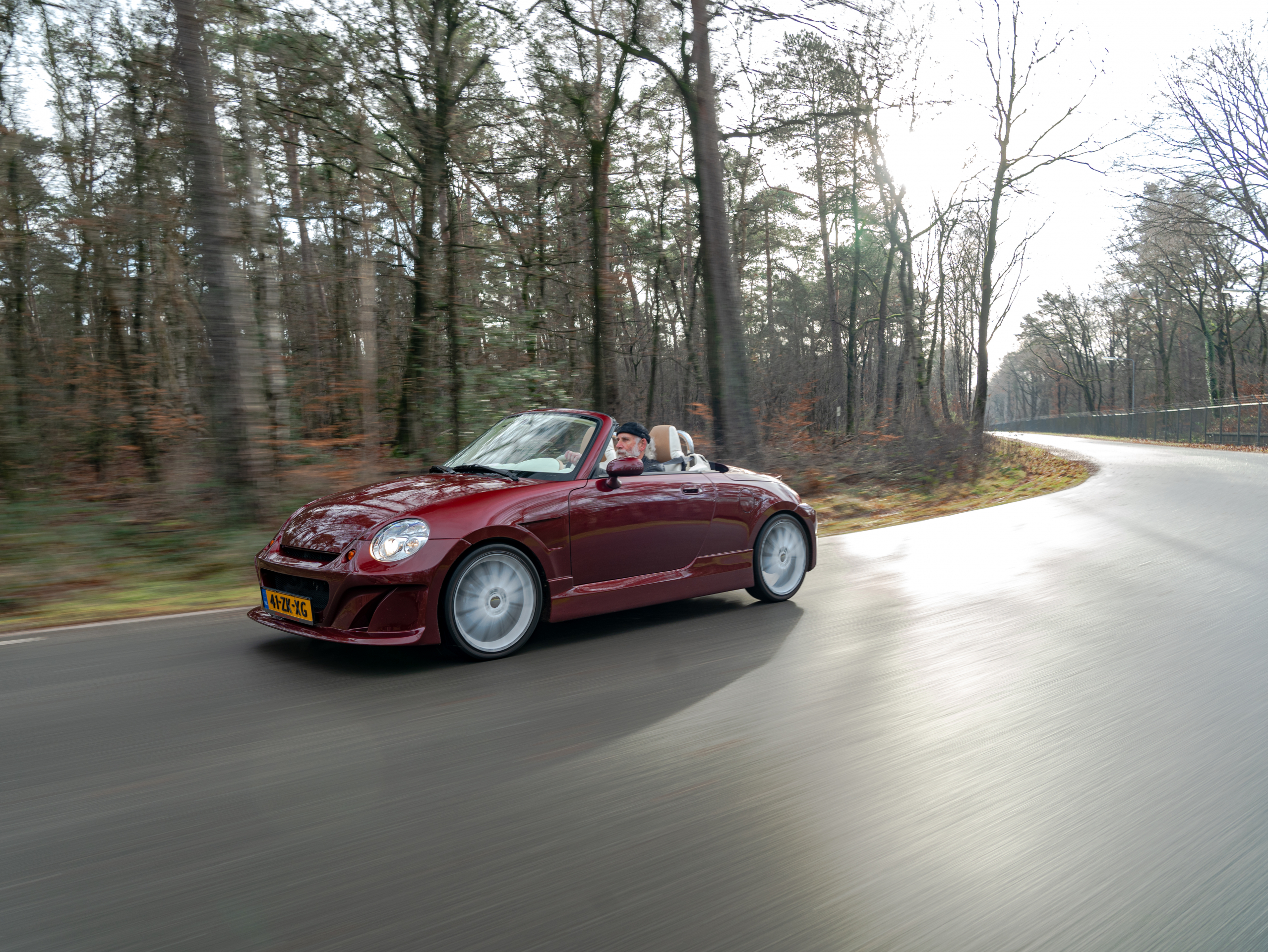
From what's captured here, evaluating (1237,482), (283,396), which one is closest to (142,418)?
(283,396)

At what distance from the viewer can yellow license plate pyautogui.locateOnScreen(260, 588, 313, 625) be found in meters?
4.63

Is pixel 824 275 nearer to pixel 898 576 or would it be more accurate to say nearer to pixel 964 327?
pixel 964 327

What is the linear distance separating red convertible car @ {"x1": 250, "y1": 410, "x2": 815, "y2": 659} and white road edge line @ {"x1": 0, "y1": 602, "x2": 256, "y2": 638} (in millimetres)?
1446

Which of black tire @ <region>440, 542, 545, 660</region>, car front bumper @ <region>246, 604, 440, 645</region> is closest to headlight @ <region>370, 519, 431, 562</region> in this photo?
black tire @ <region>440, 542, 545, 660</region>

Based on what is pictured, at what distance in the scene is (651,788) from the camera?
125 inches

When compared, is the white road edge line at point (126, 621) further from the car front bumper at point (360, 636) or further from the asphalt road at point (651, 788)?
the car front bumper at point (360, 636)

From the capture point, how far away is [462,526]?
4723 mm

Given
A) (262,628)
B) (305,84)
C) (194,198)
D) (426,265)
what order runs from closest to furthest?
→ (262,628), (194,198), (305,84), (426,265)

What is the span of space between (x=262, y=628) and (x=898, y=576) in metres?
5.01

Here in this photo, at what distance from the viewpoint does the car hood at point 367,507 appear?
470 centimetres

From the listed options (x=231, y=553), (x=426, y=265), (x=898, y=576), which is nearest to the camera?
(x=898, y=576)

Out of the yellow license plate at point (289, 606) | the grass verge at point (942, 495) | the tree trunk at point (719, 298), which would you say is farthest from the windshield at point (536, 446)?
the tree trunk at point (719, 298)

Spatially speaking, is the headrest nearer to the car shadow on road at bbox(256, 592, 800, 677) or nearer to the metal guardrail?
the car shadow on road at bbox(256, 592, 800, 677)

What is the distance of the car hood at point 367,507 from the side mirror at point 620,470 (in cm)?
57
